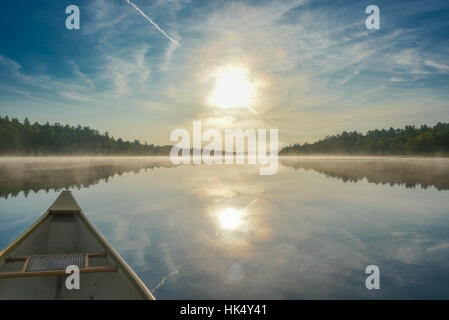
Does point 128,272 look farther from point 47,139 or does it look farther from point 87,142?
point 87,142

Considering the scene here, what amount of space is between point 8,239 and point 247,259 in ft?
30.9

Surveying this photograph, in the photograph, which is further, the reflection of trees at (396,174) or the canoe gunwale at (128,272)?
the reflection of trees at (396,174)

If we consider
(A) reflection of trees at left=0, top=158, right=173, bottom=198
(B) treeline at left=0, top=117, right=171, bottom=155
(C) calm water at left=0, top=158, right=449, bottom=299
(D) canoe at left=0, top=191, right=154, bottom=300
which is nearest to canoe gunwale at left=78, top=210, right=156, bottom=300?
(D) canoe at left=0, top=191, right=154, bottom=300

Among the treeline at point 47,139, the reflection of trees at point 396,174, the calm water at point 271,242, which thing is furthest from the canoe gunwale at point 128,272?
the treeline at point 47,139

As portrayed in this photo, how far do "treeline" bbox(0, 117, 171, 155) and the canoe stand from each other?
12426 cm

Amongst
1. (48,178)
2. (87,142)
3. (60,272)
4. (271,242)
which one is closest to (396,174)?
(271,242)

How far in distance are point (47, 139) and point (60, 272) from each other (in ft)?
449

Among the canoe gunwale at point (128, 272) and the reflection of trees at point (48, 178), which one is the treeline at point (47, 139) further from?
the canoe gunwale at point (128, 272)

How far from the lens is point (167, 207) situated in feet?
56.3

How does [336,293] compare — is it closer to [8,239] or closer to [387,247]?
[387,247]

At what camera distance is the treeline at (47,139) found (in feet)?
355

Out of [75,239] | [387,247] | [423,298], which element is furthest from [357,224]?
[75,239]

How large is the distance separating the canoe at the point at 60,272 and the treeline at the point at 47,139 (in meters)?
124

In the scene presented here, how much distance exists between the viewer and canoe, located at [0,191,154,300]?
5.29 m
